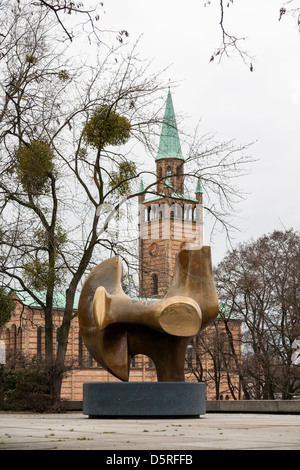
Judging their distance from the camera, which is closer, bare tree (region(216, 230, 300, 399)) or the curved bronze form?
the curved bronze form

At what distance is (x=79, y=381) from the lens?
2532 inches

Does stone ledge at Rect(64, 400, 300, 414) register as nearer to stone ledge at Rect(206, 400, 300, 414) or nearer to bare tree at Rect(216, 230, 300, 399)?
stone ledge at Rect(206, 400, 300, 414)

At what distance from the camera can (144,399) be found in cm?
1448

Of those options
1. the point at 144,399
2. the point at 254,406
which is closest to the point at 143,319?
the point at 144,399

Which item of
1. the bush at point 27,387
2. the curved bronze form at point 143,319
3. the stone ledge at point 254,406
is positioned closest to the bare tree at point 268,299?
the stone ledge at point 254,406

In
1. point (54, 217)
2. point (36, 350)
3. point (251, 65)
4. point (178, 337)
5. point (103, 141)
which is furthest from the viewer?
point (36, 350)

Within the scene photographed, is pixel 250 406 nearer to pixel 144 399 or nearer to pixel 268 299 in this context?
pixel 144 399

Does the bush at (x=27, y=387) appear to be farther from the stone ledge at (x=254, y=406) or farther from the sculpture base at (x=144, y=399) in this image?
the stone ledge at (x=254, y=406)

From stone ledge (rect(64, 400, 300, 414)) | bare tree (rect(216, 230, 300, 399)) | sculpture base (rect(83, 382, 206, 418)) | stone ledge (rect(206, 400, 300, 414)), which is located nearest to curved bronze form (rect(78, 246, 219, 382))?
sculpture base (rect(83, 382, 206, 418))

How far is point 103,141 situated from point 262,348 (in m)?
18.1

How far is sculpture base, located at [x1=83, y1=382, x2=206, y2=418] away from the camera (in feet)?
47.5

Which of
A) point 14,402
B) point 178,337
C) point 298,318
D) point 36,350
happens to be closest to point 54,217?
point 14,402

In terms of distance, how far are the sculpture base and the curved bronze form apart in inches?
38.4
